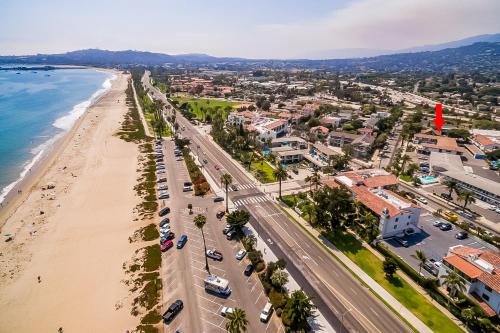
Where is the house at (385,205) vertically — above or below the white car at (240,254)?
above

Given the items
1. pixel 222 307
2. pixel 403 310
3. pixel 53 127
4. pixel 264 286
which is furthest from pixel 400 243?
pixel 53 127

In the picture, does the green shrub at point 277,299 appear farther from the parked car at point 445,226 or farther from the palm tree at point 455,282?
the parked car at point 445,226

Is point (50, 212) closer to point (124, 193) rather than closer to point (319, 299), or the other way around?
point (124, 193)

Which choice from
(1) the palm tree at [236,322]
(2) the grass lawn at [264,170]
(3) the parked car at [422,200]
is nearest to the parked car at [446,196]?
(3) the parked car at [422,200]

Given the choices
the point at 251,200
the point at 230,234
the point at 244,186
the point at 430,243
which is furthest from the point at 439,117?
the point at 230,234

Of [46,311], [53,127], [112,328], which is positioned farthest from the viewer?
[53,127]

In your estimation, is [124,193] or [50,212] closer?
[50,212]

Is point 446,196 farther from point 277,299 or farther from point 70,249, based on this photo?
point 70,249

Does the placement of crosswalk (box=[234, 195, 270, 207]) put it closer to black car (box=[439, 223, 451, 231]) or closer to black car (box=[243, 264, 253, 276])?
black car (box=[243, 264, 253, 276])
